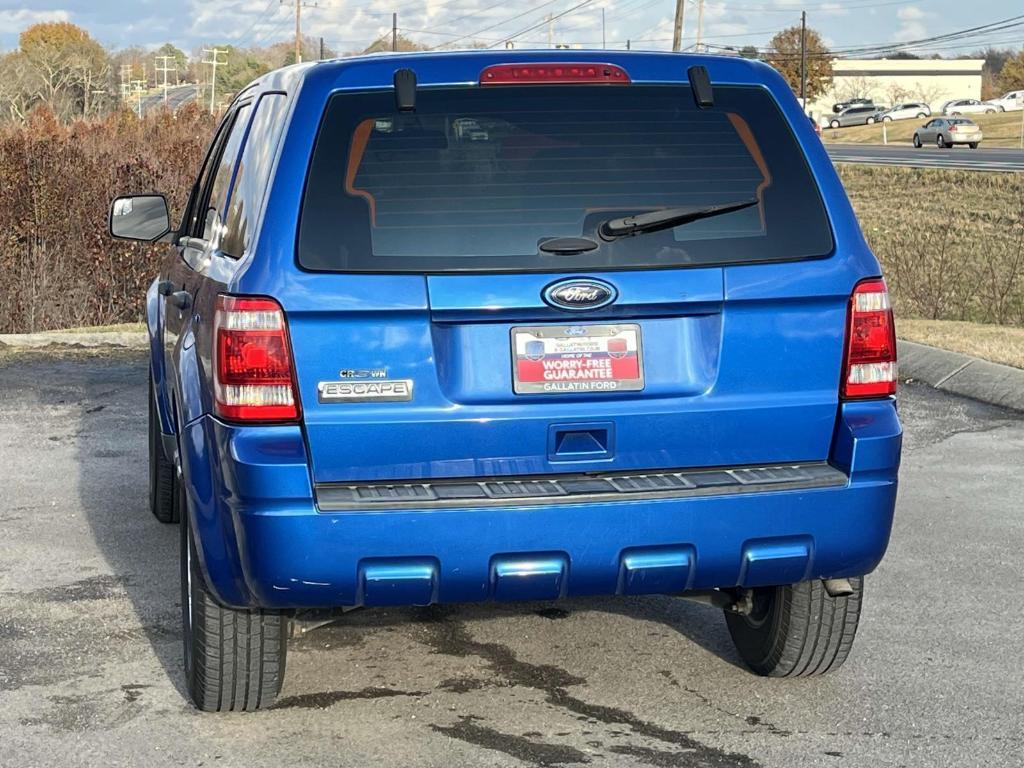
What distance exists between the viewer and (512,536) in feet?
13.5

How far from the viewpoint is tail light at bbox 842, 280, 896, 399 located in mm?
4344

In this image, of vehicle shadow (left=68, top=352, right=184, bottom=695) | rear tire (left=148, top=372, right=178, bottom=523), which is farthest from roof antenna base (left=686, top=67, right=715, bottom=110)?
rear tire (left=148, top=372, right=178, bottom=523)

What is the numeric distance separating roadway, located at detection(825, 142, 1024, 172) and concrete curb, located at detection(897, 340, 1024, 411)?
32.9 meters

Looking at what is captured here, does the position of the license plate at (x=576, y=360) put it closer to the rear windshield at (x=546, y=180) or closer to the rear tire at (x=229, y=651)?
the rear windshield at (x=546, y=180)

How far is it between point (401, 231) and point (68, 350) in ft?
33.3

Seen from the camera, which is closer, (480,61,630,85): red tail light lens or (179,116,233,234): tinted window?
(480,61,630,85): red tail light lens

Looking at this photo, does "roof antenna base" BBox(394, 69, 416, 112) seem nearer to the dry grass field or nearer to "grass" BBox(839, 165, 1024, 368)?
"grass" BBox(839, 165, 1024, 368)

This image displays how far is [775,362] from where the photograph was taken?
4.28 metres

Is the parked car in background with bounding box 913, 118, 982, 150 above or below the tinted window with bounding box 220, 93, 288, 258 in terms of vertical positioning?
below

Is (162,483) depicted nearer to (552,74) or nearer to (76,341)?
(552,74)

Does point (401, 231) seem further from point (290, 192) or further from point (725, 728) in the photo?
point (725, 728)

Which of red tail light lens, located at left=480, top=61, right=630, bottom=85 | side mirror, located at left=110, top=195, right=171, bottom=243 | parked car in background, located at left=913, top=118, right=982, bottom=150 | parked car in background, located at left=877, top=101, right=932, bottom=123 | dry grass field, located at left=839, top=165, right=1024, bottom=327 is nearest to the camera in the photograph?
red tail light lens, located at left=480, top=61, right=630, bottom=85

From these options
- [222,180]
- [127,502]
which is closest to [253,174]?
[222,180]

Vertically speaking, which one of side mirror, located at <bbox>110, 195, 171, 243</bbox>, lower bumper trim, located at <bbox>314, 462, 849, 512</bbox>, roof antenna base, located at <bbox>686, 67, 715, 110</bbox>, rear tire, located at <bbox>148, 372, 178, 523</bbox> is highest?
roof antenna base, located at <bbox>686, 67, 715, 110</bbox>
